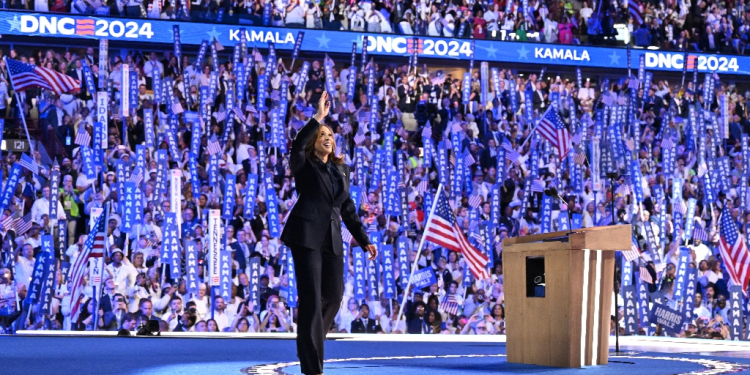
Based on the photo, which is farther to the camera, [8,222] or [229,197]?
→ [229,197]

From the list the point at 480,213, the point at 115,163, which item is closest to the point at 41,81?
the point at 115,163

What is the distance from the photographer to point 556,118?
15.5 metres

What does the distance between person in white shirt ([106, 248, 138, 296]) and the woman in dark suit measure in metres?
7.69

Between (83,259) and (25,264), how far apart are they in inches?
40.9

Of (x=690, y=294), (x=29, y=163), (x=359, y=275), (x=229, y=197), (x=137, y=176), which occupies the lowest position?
(x=690, y=294)

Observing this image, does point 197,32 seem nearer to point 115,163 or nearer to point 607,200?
point 115,163

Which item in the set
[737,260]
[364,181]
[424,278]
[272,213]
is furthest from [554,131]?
[272,213]

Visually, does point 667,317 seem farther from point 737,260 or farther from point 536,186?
point 536,186

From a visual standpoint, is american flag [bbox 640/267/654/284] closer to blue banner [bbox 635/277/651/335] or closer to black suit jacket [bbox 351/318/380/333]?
blue banner [bbox 635/277/651/335]

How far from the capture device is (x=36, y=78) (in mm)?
14406

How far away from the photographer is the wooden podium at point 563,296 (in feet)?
17.4

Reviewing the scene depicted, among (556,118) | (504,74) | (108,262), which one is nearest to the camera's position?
(108,262)

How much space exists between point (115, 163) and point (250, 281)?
102 inches

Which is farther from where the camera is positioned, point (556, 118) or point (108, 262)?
point (556, 118)
